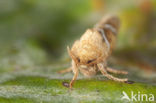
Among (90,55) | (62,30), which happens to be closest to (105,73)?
(90,55)

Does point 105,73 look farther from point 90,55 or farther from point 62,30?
point 62,30

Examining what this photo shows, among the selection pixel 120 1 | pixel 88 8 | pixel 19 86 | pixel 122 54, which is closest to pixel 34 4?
pixel 88 8

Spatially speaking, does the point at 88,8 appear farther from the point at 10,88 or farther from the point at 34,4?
the point at 10,88

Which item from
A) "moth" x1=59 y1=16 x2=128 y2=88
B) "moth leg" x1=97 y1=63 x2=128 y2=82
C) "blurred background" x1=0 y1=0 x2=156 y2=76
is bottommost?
"moth leg" x1=97 y1=63 x2=128 y2=82

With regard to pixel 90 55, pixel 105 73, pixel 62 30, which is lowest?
pixel 105 73

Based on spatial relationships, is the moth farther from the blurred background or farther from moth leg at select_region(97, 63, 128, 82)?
the blurred background

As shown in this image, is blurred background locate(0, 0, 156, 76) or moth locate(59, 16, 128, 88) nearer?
moth locate(59, 16, 128, 88)

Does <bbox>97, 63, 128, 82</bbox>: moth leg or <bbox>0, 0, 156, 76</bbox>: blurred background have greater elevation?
<bbox>0, 0, 156, 76</bbox>: blurred background

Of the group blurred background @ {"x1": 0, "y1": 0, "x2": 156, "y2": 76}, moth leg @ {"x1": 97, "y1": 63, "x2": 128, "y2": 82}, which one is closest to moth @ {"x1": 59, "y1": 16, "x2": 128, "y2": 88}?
moth leg @ {"x1": 97, "y1": 63, "x2": 128, "y2": 82}
